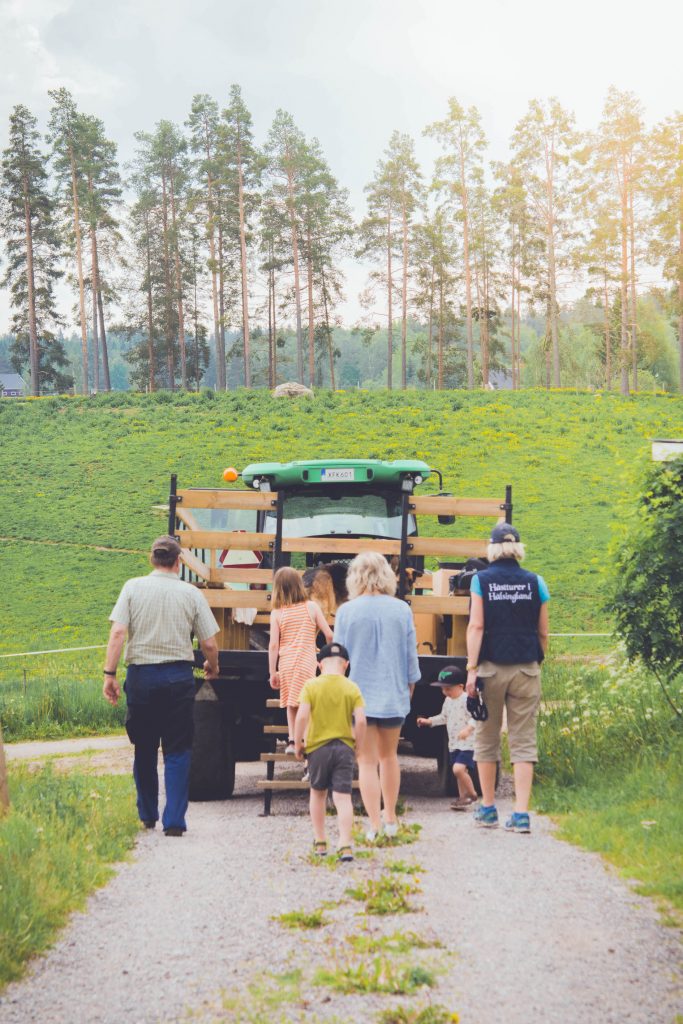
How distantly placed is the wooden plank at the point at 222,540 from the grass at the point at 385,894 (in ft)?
13.6

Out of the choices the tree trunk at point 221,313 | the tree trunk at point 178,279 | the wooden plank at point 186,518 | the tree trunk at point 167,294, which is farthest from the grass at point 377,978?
the tree trunk at point 167,294

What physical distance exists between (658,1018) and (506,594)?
3796mm

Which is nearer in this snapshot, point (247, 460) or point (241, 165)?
point (247, 460)

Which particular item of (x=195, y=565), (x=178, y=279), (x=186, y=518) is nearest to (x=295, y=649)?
(x=195, y=565)

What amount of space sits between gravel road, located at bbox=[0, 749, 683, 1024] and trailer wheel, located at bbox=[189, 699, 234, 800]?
2095 mm

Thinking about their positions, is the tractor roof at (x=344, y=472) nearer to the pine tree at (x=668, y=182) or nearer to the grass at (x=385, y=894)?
the grass at (x=385, y=894)

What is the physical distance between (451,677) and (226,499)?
95.0 inches

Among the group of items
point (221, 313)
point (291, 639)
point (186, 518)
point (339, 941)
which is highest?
point (221, 313)

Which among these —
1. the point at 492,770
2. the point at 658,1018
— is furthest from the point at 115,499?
the point at 658,1018

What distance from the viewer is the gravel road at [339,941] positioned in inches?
194

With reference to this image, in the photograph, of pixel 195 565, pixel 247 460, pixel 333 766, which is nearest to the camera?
pixel 333 766

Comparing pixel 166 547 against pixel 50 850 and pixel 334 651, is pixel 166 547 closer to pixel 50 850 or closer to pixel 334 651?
pixel 334 651

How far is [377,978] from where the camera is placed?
16.8 ft

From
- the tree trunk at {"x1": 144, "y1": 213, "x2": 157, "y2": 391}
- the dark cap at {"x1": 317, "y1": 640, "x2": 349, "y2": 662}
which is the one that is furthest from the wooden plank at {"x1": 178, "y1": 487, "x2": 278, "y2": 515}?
the tree trunk at {"x1": 144, "y1": 213, "x2": 157, "y2": 391}
